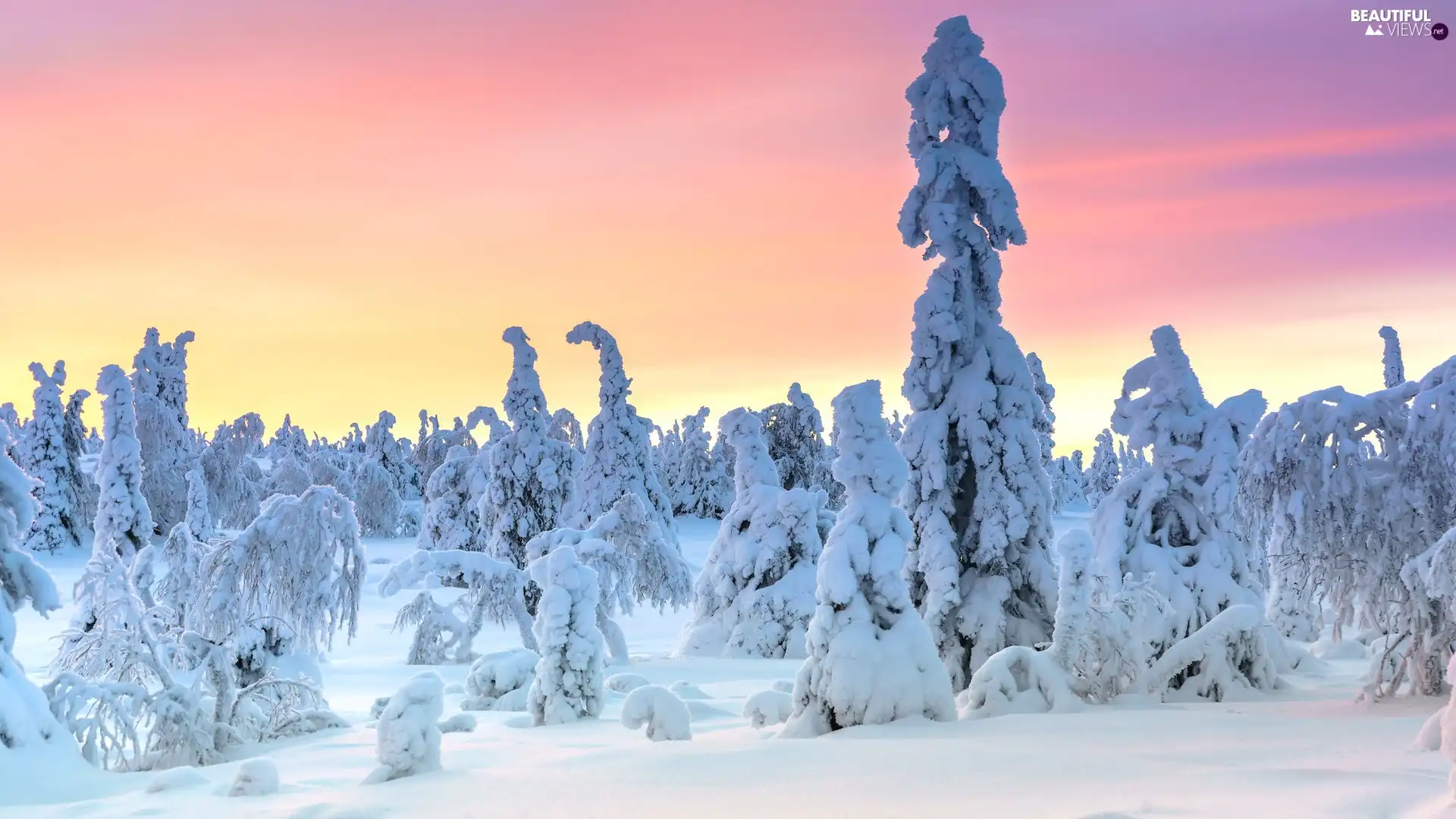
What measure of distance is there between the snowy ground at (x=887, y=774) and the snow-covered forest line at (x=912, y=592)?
26cm

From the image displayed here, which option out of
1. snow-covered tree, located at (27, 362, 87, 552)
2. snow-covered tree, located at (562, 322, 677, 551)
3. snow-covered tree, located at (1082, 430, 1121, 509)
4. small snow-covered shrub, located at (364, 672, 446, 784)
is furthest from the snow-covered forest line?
snow-covered tree, located at (1082, 430, 1121, 509)

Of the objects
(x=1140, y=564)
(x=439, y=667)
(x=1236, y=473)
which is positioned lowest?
(x=439, y=667)

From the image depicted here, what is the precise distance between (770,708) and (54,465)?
155 ft

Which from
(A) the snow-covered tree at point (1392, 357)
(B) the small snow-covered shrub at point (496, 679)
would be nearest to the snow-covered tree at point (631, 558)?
(B) the small snow-covered shrub at point (496, 679)

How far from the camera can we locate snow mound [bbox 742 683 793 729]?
50.5ft

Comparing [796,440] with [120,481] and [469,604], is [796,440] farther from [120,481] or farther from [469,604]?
[469,604]

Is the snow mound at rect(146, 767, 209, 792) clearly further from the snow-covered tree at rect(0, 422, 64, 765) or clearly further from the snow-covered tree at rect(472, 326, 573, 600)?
the snow-covered tree at rect(472, 326, 573, 600)

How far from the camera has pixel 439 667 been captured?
27.5 m

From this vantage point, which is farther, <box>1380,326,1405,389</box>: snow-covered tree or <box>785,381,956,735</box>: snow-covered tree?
<box>1380,326,1405,389</box>: snow-covered tree

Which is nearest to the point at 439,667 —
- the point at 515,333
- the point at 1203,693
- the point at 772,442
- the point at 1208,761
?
the point at 515,333

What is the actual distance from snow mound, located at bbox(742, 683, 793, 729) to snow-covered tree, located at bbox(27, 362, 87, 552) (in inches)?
1788

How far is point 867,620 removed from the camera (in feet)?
47.7

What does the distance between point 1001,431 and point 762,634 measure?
10288 mm

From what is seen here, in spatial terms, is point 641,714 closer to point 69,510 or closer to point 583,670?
point 583,670
